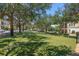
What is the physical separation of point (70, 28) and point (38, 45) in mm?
324

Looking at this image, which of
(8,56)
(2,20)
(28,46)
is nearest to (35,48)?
(28,46)

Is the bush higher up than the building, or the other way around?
the building

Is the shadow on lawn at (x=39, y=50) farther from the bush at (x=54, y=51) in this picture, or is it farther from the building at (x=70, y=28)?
the building at (x=70, y=28)

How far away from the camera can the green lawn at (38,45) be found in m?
2.26

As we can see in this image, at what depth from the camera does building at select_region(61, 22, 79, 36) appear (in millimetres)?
2256

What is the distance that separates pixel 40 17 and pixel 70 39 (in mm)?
332

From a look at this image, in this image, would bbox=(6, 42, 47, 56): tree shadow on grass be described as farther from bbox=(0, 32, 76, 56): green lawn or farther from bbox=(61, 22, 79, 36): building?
bbox=(61, 22, 79, 36): building

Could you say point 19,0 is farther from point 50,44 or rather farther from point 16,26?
point 50,44

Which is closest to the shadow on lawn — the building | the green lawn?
the green lawn

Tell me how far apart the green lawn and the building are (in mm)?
54

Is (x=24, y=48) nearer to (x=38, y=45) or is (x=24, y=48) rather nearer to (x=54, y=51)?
(x=38, y=45)

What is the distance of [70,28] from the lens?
227cm

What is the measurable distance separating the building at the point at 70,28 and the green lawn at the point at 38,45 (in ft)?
0.18

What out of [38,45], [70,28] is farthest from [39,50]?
[70,28]
